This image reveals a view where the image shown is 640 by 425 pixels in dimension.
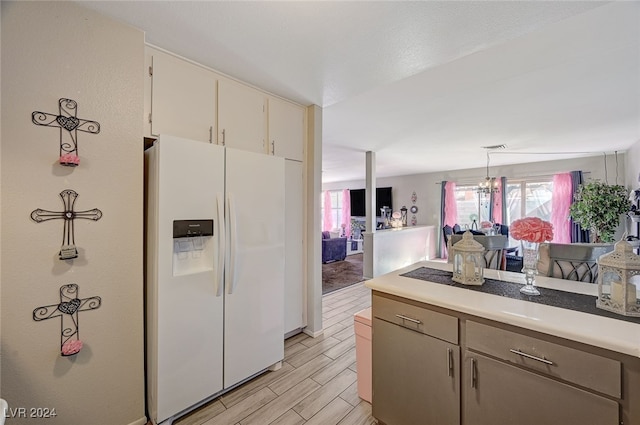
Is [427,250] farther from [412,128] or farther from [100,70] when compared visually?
[100,70]

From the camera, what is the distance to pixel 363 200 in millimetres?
9102

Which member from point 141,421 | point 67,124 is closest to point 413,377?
point 141,421

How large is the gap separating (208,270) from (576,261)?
2.46 meters

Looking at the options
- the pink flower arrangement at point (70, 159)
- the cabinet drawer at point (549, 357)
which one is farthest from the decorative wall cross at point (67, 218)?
the cabinet drawer at point (549, 357)

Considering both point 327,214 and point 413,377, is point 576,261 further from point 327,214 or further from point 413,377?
point 327,214

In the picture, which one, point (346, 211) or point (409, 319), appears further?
point (346, 211)

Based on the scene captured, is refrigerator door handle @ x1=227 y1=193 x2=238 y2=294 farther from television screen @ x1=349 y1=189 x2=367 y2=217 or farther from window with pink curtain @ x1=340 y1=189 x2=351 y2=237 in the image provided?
window with pink curtain @ x1=340 y1=189 x2=351 y2=237

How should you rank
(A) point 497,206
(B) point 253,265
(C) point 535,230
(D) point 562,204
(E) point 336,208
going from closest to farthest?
(C) point 535,230
(B) point 253,265
(D) point 562,204
(A) point 497,206
(E) point 336,208

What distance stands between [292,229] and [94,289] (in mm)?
1545

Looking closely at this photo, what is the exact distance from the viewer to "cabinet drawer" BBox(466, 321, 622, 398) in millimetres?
882

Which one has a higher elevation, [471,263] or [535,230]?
[535,230]

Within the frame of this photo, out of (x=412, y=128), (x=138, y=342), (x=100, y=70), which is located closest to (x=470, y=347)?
(x=138, y=342)

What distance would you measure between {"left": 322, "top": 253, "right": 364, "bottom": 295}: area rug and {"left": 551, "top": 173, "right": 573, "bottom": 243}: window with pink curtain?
4.32 m

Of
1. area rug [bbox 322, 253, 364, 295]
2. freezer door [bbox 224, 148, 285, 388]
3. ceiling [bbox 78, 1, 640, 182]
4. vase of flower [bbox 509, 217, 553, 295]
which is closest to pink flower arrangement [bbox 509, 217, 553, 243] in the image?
vase of flower [bbox 509, 217, 553, 295]
